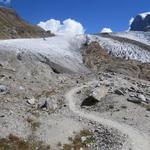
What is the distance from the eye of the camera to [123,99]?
45.5 meters

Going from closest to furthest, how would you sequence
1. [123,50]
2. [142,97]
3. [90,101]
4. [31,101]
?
[31,101]
[90,101]
[142,97]
[123,50]

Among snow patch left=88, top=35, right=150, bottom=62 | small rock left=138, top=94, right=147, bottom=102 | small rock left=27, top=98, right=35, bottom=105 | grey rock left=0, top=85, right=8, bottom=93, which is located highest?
snow patch left=88, top=35, right=150, bottom=62

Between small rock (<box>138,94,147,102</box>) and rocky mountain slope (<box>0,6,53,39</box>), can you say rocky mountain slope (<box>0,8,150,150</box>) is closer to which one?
small rock (<box>138,94,147,102</box>)

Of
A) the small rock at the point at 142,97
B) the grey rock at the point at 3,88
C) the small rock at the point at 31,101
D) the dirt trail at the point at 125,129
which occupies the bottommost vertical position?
the dirt trail at the point at 125,129

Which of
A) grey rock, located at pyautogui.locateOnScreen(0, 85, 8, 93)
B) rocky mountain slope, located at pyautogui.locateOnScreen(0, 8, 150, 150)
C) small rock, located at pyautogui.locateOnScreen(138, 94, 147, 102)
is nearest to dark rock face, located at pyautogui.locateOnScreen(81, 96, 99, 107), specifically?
rocky mountain slope, located at pyautogui.locateOnScreen(0, 8, 150, 150)

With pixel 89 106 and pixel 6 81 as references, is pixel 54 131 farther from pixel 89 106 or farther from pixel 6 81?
pixel 6 81

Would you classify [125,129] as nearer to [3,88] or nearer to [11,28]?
[3,88]

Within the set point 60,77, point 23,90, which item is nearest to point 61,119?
point 23,90

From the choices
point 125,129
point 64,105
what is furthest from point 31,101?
point 125,129

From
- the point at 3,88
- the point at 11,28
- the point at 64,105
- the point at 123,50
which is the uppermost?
the point at 11,28

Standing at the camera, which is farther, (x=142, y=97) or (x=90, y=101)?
(x=142, y=97)

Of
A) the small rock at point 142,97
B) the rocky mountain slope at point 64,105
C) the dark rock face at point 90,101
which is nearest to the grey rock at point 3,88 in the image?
the rocky mountain slope at point 64,105

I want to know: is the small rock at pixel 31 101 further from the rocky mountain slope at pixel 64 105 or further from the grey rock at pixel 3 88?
the grey rock at pixel 3 88

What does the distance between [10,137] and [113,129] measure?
30.9ft
